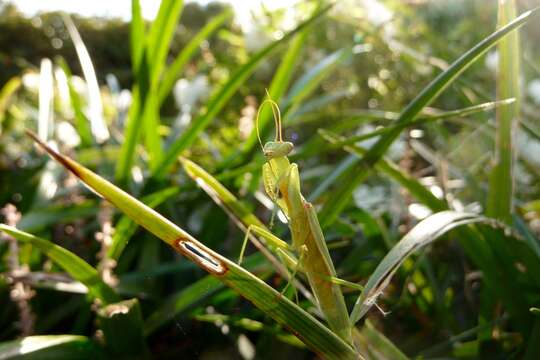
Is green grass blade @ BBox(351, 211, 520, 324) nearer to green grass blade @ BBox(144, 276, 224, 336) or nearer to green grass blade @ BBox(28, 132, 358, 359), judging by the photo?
green grass blade @ BBox(28, 132, 358, 359)

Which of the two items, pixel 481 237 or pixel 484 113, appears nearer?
pixel 481 237

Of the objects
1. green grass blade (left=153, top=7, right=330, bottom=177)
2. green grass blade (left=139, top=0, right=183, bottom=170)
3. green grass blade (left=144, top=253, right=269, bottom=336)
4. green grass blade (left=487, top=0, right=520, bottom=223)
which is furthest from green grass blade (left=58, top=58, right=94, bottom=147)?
green grass blade (left=487, top=0, right=520, bottom=223)

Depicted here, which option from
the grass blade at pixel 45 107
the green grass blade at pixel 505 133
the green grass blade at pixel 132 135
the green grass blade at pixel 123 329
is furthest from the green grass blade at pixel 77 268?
the grass blade at pixel 45 107

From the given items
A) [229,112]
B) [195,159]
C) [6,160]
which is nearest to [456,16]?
[229,112]

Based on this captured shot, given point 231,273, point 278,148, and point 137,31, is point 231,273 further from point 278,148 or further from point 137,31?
point 137,31

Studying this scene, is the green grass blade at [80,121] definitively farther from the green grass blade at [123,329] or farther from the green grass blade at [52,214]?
the green grass blade at [123,329]

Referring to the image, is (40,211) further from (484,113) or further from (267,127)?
(484,113)
